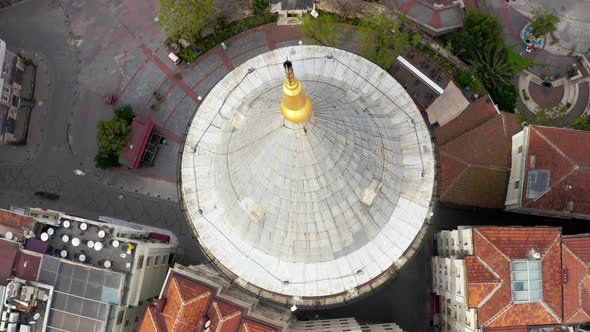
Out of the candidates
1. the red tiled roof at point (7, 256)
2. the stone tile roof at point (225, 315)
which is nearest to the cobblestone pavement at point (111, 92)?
the red tiled roof at point (7, 256)

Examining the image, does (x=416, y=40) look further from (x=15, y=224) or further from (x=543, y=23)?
(x=15, y=224)

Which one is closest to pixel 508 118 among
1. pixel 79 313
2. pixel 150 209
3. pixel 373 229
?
pixel 373 229

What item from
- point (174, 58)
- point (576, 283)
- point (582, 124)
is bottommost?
point (576, 283)

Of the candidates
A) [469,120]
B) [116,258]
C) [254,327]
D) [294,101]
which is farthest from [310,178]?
[469,120]

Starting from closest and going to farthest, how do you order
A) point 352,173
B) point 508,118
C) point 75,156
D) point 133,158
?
1. point 352,173
2. point 508,118
3. point 133,158
4. point 75,156

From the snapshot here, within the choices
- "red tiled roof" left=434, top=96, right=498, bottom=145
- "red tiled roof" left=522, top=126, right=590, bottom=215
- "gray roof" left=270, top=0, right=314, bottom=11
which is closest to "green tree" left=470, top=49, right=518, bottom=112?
"red tiled roof" left=434, top=96, right=498, bottom=145

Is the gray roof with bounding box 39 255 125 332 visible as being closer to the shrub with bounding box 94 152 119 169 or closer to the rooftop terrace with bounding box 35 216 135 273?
the rooftop terrace with bounding box 35 216 135 273

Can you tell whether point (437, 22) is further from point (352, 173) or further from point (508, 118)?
point (352, 173)
